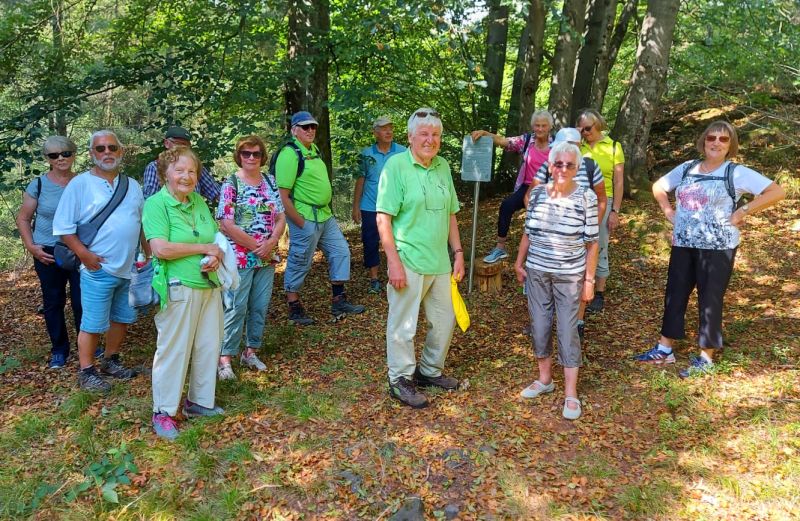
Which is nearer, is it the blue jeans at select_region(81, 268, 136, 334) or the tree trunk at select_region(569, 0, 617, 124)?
the blue jeans at select_region(81, 268, 136, 334)

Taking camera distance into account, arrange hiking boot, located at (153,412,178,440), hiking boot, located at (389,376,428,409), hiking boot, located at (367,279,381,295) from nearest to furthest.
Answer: hiking boot, located at (153,412,178,440) → hiking boot, located at (389,376,428,409) → hiking boot, located at (367,279,381,295)

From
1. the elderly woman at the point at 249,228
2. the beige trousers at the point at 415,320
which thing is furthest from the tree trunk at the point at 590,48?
the elderly woman at the point at 249,228

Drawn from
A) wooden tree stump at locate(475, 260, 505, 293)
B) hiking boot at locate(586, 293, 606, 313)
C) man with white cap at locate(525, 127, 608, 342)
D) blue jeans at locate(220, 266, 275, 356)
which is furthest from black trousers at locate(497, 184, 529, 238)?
blue jeans at locate(220, 266, 275, 356)

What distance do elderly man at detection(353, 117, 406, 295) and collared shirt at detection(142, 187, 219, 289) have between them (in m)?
2.52

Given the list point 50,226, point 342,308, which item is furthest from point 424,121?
point 50,226

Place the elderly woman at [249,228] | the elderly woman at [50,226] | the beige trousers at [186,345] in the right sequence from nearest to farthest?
the beige trousers at [186,345] < the elderly woman at [249,228] < the elderly woman at [50,226]

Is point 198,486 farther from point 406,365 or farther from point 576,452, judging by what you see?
point 576,452

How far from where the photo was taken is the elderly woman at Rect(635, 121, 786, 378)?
13.1 ft

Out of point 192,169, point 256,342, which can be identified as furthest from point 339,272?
point 192,169

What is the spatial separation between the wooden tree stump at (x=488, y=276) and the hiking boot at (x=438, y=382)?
6.85ft

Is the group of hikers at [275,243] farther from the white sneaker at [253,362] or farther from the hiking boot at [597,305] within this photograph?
the hiking boot at [597,305]

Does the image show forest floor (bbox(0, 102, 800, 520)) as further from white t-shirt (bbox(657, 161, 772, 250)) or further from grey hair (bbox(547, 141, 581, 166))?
Result: grey hair (bbox(547, 141, 581, 166))

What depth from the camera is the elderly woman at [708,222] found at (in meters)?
4.01

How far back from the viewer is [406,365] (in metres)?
4.09
